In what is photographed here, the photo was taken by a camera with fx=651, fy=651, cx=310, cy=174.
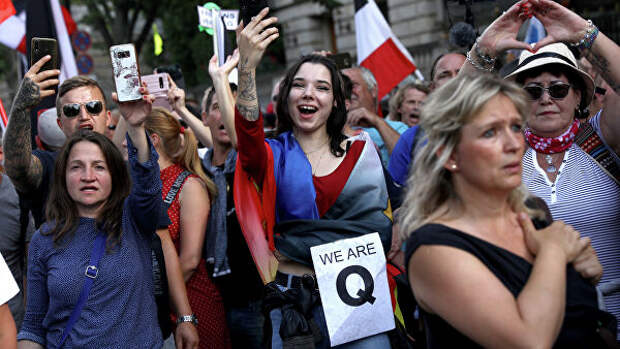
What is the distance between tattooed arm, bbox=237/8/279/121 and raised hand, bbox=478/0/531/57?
105 centimetres

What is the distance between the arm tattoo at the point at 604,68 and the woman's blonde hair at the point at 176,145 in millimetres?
2435

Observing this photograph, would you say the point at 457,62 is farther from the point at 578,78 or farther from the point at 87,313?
the point at 87,313

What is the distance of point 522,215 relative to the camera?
230 centimetres

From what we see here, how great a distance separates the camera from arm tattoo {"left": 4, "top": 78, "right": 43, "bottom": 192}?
3504mm

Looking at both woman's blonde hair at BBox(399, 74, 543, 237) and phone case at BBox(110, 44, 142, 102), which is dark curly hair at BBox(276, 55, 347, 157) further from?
woman's blonde hair at BBox(399, 74, 543, 237)

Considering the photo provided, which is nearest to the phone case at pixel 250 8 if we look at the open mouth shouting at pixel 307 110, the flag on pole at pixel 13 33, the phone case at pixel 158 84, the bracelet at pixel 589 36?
the open mouth shouting at pixel 307 110

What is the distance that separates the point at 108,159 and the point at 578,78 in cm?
243

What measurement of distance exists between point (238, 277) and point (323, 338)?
1247 millimetres

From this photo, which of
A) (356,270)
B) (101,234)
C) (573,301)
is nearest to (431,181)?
(573,301)

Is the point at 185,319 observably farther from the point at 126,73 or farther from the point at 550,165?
the point at 550,165

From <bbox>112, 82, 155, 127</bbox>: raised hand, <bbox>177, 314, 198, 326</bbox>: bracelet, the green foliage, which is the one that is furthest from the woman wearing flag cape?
the green foliage

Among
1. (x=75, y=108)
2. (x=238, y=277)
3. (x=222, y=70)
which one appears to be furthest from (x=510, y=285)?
(x=75, y=108)

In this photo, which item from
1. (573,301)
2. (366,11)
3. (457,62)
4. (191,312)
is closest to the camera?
(573,301)

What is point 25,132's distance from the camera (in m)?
3.67
